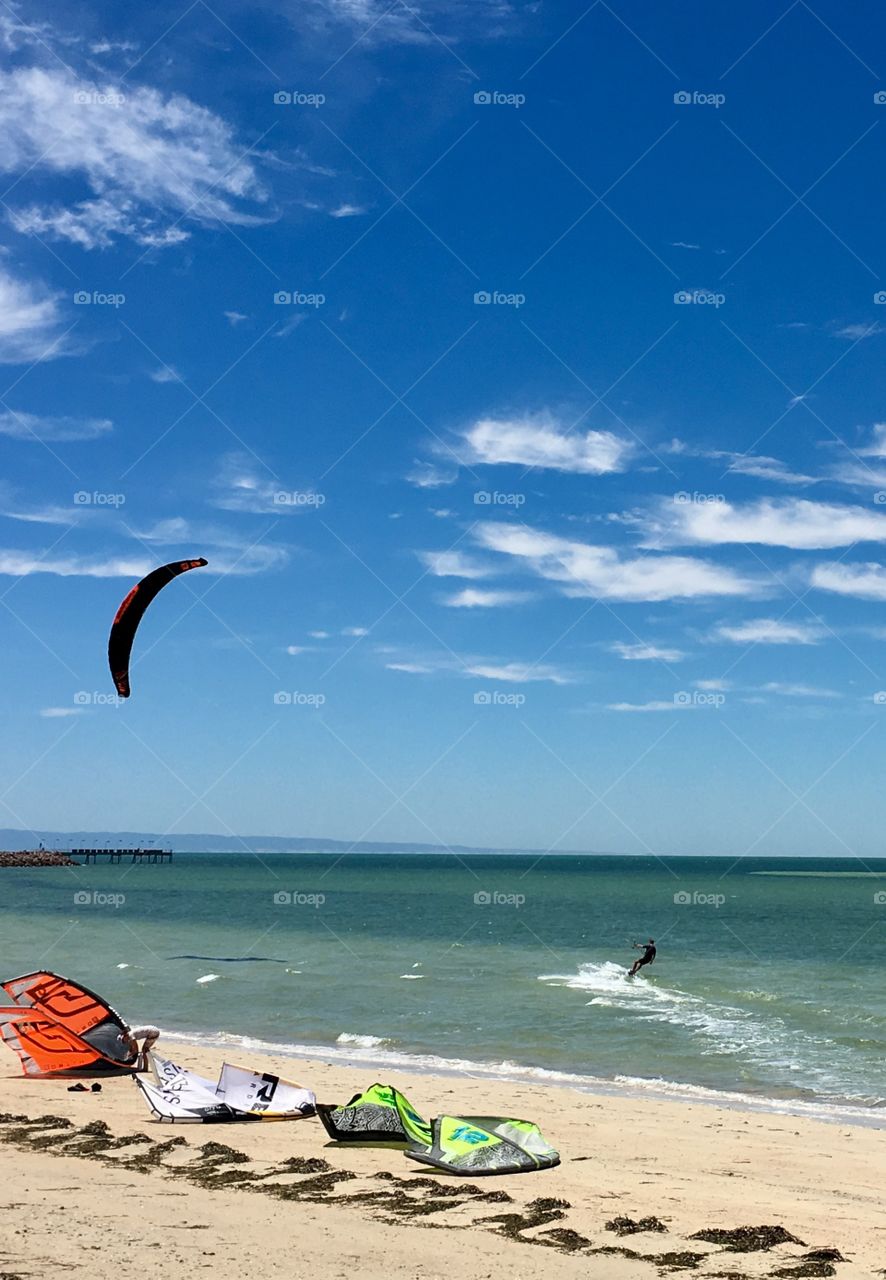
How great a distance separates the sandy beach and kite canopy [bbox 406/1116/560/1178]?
171 mm

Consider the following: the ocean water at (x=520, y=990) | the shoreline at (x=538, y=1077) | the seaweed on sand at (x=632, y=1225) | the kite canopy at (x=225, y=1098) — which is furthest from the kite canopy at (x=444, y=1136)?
the ocean water at (x=520, y=990)

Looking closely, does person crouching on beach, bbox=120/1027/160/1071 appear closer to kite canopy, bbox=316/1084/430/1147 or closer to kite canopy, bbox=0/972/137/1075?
kite canopy, bbox=0/972/137/1075

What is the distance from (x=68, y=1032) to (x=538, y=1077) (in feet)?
23.1

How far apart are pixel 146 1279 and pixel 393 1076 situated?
10562mm

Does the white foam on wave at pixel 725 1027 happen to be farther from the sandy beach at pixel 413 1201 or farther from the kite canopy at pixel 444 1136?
the kite canopy at pixel 444 1136

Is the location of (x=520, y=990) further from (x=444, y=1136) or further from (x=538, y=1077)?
(x=444, y=1136)

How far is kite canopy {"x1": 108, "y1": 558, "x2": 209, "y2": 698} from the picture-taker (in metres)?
14.6

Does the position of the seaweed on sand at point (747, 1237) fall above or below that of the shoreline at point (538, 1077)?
above

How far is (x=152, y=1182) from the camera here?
9625 millimetres

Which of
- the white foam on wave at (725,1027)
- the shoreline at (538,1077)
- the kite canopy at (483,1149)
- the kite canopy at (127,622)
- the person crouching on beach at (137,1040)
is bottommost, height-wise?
the shoreline at (538,1077)

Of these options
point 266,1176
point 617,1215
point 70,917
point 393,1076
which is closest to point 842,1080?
point 393,1076

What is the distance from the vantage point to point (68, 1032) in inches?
614

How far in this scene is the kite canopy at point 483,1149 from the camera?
10258mm

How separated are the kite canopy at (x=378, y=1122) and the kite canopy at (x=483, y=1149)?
222mm
